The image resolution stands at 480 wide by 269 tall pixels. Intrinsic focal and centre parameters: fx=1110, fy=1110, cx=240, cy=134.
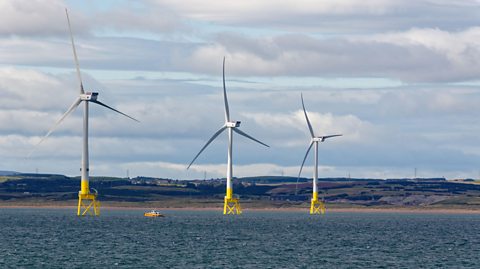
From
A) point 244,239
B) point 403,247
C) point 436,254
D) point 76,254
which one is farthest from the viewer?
point 244,239

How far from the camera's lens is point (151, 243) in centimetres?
16275

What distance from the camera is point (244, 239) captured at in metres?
176

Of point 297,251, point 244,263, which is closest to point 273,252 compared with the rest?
point 297,251

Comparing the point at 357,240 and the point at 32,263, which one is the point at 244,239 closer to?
the point at 357,240

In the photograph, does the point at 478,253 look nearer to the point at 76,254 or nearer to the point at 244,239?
the point at 244,239

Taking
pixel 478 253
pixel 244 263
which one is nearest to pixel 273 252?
pixel 244 263

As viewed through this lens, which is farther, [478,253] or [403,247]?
[403,247]

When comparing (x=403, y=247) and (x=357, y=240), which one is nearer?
(x=403, y=247)

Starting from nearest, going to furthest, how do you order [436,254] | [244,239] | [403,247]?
[436,254], [403,247], [244,239]

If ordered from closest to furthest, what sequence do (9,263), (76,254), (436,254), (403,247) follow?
(9,263) → (76,254) → (436,254) → (403,247)

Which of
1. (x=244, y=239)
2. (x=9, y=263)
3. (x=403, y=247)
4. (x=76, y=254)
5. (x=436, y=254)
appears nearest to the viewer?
(x=9, y=263)

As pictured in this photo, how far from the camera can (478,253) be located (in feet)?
498

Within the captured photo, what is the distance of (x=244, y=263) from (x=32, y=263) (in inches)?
945

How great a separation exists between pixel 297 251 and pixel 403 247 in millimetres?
21542
